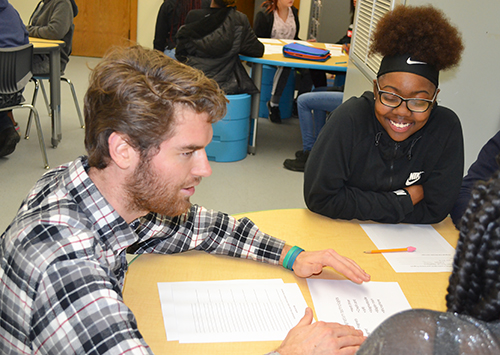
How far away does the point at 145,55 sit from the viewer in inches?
42.4

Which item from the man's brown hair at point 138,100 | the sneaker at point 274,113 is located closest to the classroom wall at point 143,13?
the sneaker at point 274,113

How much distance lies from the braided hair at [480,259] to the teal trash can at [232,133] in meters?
3.32

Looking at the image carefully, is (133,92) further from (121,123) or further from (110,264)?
(110,264)

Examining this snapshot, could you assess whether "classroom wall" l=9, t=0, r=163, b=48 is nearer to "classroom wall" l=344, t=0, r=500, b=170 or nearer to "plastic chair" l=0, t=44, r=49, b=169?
"plastic chair" l=0, t=44, r=49, b=169

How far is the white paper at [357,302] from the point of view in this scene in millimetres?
1068

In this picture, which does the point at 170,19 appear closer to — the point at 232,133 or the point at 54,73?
the point at 54,73

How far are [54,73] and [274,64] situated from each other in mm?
1718

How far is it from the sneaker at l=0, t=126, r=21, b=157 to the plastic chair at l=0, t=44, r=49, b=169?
0.86 ft

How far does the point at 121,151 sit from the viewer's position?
101 centimetres

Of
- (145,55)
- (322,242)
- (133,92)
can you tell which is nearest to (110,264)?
(133,92)

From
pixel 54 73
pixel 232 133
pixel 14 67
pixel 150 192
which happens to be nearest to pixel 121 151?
pixel 150 192

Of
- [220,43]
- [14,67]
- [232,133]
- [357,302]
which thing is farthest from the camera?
[232,133]

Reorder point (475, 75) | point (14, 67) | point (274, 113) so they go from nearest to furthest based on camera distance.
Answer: point (475, 75)
point (14, 67)
point (274, 113)

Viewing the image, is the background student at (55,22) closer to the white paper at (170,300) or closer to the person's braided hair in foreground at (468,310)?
the white paper at (170,300)
